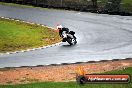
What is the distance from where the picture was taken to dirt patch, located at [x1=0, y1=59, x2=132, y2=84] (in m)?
20.0

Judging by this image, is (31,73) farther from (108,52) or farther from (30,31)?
(30,31)

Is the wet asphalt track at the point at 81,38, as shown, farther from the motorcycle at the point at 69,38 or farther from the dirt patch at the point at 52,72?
the dirt patch at the point at 52,72

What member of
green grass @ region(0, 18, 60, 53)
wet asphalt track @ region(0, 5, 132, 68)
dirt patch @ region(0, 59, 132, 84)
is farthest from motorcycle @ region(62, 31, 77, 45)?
dirt patch @ region(0, 59, 132, 84)

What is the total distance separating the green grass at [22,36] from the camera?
28.2m

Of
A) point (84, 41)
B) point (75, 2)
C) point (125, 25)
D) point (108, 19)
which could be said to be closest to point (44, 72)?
point (84, 41)

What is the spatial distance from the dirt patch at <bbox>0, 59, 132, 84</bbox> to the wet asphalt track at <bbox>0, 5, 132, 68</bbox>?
3.42 ft

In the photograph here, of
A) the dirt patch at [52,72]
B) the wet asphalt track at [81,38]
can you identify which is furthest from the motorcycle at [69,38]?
the dirt patch at [52,72]

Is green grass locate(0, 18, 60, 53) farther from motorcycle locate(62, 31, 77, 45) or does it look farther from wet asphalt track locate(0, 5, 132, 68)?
wet asphalt track locate(0, 5, 132, 68)

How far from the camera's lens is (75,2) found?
4362 centimetres

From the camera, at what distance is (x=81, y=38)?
30.2 m

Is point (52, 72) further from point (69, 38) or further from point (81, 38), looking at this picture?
point (81, 38)

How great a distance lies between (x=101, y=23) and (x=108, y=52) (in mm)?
10990

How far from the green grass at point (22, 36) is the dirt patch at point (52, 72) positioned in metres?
5.63

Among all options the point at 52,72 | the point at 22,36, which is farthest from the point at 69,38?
the point at 52,72
